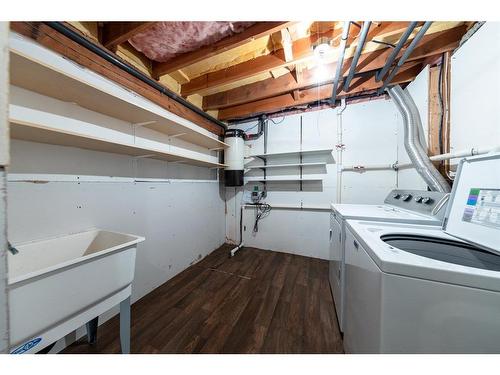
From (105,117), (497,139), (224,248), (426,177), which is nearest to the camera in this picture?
(497,139)

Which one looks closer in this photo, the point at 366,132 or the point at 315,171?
the point at 366,132

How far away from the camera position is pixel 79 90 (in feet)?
3.44

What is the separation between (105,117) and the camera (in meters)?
1.40

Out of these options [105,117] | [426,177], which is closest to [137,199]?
[105,117]

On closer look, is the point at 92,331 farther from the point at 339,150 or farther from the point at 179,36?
the point at 339,150

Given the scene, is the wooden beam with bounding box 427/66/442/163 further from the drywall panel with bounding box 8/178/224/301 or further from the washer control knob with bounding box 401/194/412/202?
the drywall panel with bounding box 8/178/224/301

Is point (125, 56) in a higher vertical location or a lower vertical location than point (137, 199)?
higher

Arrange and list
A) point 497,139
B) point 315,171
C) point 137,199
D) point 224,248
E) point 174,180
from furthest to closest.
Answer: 1. point 224,248
2. point 315,171
3. point 174,180
4. point 137,199
5. point 497,139

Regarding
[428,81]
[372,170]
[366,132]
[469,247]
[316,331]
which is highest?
[428,81]

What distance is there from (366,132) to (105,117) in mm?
2963

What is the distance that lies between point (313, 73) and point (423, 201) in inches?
67.6

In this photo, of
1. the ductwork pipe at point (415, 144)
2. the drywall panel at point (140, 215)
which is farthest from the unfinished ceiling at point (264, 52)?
the drywall panel at point (140, 215)

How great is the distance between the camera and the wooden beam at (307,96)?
1905mm
